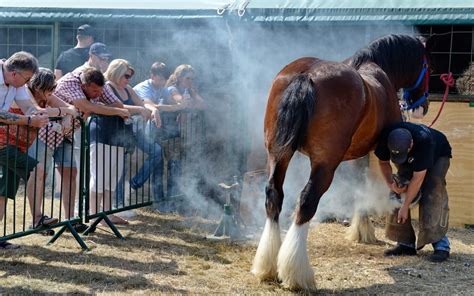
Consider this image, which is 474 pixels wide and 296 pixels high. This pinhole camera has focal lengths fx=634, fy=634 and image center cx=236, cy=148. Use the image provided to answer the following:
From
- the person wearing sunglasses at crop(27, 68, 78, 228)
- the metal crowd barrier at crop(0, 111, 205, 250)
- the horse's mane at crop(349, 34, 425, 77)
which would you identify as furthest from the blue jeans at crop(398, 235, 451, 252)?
the person wearing sunglasses at crop(27, 68, 78, 228)

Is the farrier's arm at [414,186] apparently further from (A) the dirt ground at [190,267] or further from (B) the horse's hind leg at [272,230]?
(B) the horse's hind leg at [272,230]

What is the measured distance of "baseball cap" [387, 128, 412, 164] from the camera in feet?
18.6

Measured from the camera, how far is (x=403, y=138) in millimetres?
5691

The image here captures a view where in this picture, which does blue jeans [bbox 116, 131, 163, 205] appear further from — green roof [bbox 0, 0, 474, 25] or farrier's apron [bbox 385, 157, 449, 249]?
farrier's apron [bbox 385, 157, 449, 249]

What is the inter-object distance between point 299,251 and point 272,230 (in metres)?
0.35

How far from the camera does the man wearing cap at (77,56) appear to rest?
887 cm

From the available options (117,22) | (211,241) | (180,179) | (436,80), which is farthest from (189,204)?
(436,80)

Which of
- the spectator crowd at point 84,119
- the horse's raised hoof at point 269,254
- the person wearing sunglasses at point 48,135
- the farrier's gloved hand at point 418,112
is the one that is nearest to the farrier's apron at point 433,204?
the farrier's gloved hand at point 418,112

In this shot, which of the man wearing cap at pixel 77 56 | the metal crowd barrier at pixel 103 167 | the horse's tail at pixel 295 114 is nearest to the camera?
the horse's tail at pixel 295 114

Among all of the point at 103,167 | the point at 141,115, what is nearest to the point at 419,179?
the point at 141,115

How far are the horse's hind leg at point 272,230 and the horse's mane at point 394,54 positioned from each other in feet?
6.14

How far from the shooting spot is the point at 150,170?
26.0 ft

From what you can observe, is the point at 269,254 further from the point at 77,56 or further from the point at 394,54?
the point at 77,56

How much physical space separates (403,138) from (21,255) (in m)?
3.66
